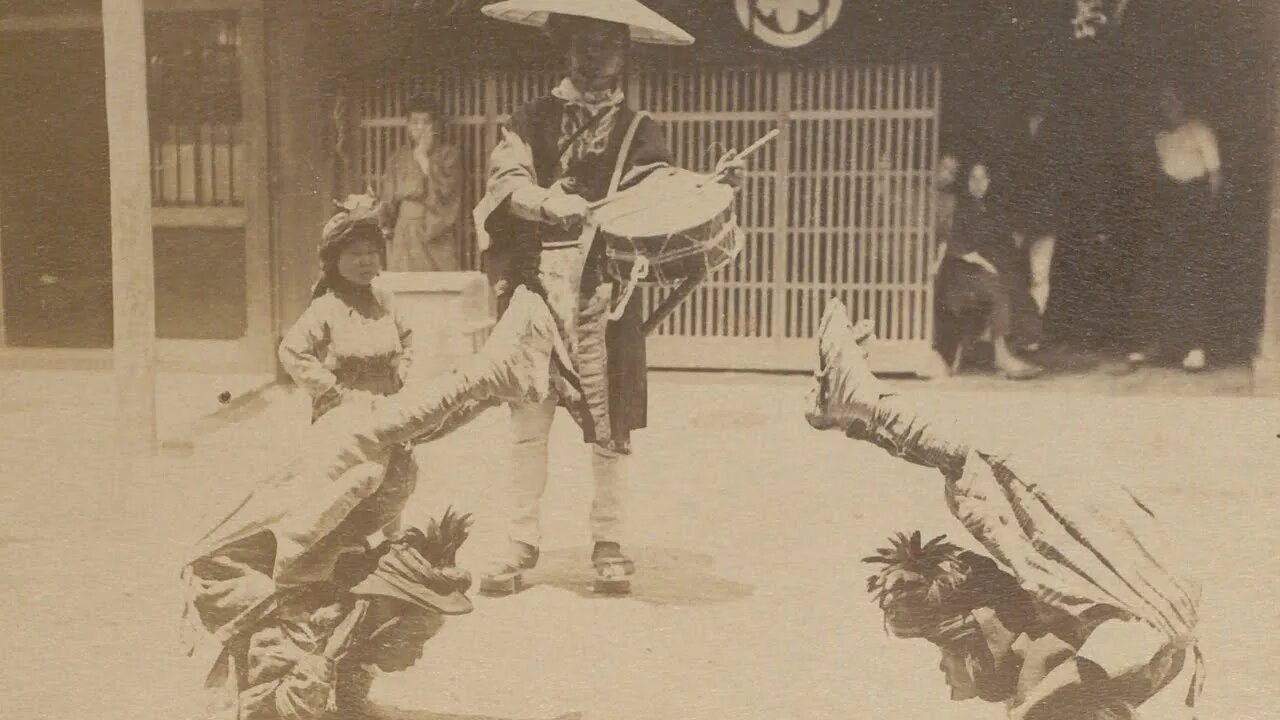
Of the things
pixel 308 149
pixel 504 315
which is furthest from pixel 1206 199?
pixel 308 149

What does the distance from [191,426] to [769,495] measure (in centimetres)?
179

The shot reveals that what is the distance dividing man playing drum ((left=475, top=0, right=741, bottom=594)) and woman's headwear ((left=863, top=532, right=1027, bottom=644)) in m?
0.82

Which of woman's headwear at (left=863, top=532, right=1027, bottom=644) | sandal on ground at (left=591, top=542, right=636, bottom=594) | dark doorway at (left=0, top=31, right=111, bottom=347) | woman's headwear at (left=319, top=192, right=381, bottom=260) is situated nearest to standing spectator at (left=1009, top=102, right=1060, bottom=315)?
woman's headwear at (left=863, top=532, right=1027, bottom=644)

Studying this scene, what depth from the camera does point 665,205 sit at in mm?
2648

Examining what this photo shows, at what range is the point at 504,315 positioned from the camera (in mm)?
2688

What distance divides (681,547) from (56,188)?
7.37ft

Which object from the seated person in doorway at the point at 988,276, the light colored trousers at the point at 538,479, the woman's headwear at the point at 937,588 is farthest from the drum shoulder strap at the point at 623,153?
the woman's headwear at the point at 937,588

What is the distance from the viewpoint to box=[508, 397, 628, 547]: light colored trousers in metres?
2.91

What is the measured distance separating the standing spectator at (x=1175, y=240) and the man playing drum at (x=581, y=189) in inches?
47.3

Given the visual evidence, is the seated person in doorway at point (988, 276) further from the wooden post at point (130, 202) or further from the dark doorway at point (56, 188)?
the dark doorway at point (56, 188)

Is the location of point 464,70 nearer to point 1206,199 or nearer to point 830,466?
point 830,466

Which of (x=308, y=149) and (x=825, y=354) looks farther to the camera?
(x=308, y=149)

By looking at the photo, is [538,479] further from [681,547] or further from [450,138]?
[450,138]

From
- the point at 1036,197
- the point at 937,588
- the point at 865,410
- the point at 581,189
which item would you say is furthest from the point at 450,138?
the point at 937,588
